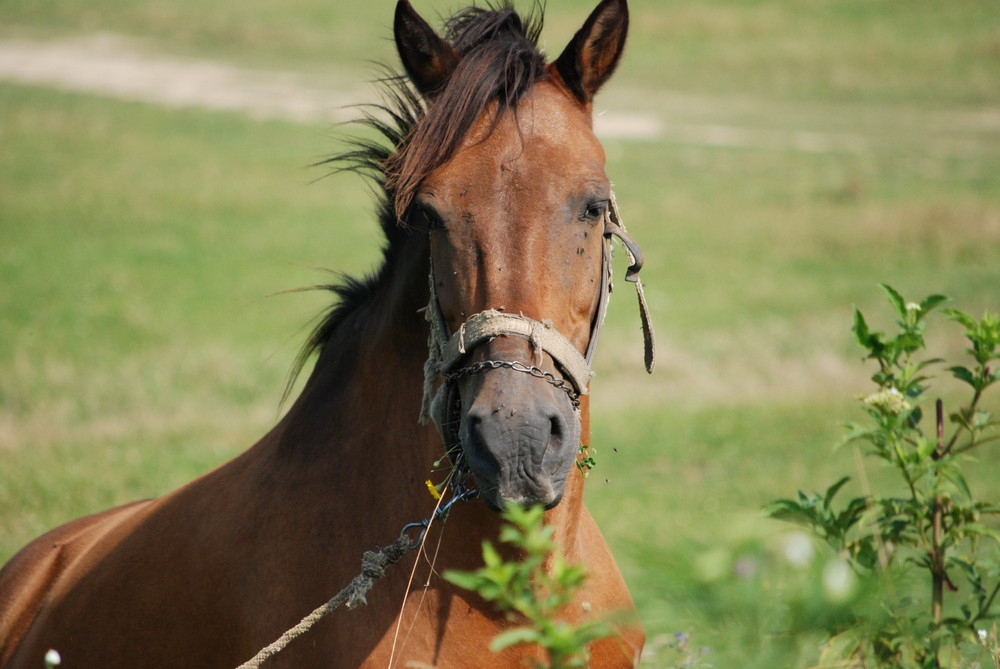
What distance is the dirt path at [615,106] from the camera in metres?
26.8

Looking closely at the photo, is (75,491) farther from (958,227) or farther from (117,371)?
(958,227)

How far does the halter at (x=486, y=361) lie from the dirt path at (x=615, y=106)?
2227cm

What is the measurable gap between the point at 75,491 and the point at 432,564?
590 cm

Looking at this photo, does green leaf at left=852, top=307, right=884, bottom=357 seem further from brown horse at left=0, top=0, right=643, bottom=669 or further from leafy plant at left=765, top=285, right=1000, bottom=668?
brown horse at left=0, top=0, right=643, bottom=669

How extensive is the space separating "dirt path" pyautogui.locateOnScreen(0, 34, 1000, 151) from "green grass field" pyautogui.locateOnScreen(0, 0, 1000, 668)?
0.72 feet

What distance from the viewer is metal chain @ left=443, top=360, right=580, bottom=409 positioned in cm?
229

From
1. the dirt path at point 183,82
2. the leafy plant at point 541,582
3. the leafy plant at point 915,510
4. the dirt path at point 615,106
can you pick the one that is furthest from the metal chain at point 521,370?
the dirt path at point 183,82

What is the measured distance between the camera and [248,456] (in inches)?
129

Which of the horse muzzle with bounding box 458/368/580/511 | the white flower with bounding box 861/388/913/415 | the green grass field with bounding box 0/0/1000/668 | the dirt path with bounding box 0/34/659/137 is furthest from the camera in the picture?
the dirt path with bounding box 0/34/659/137

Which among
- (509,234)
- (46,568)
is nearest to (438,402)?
(509,234)

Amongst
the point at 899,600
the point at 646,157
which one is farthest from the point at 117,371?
the point at 646,157

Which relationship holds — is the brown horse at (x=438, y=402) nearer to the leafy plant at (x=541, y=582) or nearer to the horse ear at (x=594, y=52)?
the horse ear at (x=594, y=52)

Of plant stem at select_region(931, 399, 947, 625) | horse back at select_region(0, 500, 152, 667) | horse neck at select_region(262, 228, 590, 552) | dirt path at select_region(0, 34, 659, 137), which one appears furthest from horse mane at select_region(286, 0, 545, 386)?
dirt path at select_region(0, 34, 659, 137)

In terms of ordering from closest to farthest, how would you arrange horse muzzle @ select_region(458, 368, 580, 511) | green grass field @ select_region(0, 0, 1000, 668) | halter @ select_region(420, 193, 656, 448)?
horse muzzle @ select_region(458, 368, 580, 511), halter @ select_region(420, 193, 656, 448), green grass field @ select_region(0, 0, 1000, 668)
